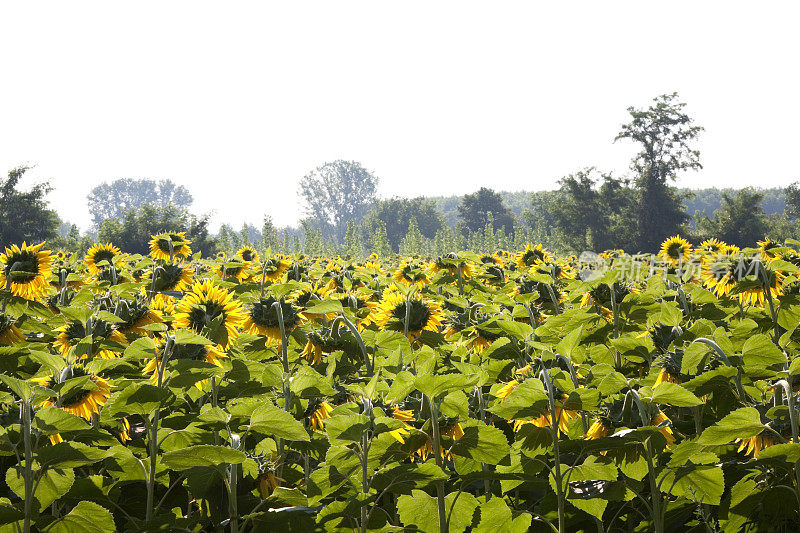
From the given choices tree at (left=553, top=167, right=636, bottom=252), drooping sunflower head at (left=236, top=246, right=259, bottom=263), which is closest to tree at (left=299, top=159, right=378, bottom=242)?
tree at (left=553, top=167, right=636, bottom=252)

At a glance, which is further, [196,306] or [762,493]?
[196,306]

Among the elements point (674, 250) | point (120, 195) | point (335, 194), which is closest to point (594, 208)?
point (674, 250)

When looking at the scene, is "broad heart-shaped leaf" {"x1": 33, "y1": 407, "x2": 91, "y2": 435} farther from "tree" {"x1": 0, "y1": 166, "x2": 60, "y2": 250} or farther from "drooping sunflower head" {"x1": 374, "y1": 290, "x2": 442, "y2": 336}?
"tree" {"x1": 0, "y1": 166, "x2": 60, "y2": 250}

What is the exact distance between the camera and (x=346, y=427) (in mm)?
1606

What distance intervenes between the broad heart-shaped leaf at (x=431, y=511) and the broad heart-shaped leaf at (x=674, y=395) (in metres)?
0.62

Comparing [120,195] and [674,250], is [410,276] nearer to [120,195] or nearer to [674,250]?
[674,250]

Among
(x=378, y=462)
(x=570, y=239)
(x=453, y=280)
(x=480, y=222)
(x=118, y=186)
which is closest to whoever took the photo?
(x=378, y=462)

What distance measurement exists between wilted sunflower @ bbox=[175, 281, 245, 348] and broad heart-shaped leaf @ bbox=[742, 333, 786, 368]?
2025mm

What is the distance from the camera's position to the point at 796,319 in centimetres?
268

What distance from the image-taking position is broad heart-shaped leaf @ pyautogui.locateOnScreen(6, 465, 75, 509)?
5.64 feet

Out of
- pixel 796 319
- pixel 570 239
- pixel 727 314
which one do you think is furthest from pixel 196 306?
pixel 570 239

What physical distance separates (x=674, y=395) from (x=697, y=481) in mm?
330

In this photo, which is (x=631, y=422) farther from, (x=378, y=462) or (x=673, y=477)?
(x=378, y=462)

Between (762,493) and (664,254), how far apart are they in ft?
21.5
